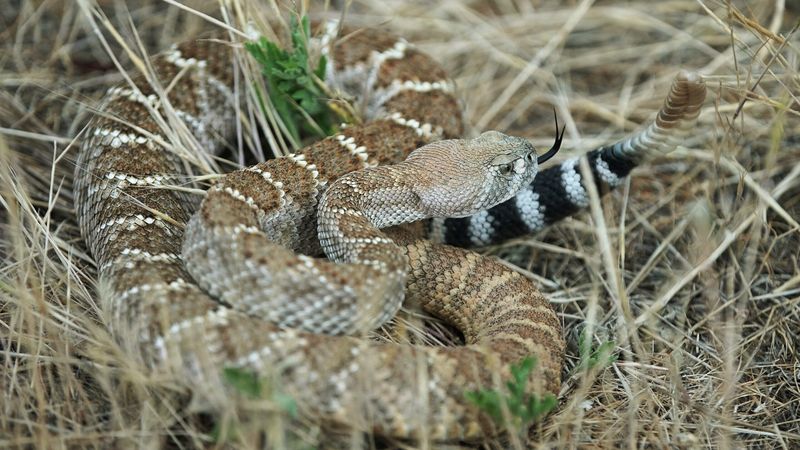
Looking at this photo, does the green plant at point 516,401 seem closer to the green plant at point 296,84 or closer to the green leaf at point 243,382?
the green leaf at point 243,382

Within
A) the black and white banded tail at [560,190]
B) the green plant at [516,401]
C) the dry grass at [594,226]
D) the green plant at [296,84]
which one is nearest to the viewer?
the green plant at [516,401]

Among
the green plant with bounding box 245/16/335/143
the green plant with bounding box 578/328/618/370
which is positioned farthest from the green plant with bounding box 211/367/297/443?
the green plant with bounding box 245/16/335/143

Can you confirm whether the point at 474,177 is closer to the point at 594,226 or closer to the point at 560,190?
the point at 560,190

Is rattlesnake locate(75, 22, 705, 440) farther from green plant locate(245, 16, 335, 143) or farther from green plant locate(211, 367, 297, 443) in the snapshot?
green plant locate(245, 16, 335, 143)

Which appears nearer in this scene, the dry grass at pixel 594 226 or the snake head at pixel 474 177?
the dry grass at pixel 594 226

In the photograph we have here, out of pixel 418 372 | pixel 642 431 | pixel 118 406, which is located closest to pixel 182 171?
pixel 118 406

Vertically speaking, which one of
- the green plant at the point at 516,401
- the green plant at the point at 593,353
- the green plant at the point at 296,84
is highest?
the green plant at the point at 296,84

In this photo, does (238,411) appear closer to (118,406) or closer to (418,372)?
(118,406)

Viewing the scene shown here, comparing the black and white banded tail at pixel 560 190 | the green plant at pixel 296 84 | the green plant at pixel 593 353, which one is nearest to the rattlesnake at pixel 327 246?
the black and white banded tail at pixel 560 190

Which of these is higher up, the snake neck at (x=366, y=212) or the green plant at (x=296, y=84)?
the green plant at (x=296, y=84)
